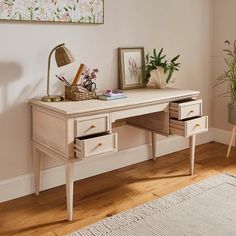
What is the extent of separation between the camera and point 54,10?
8.60ft

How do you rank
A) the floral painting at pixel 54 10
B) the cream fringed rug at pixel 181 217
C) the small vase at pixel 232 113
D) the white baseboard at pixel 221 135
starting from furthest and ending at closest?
1. the white baseboard at pixel 221 135
2. the small vase at pixel 232 113
3. the floral painting at pixel 54 10
4. the cream fringed rug at pixel 181 217

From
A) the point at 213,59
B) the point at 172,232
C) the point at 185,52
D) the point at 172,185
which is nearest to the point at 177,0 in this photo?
the point at 185,52

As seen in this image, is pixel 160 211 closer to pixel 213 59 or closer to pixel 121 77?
pixel 121 77

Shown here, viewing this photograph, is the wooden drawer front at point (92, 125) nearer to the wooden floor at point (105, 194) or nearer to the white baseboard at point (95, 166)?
the wooden floor at point (105, 194)

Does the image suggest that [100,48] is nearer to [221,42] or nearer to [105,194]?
[105,194]

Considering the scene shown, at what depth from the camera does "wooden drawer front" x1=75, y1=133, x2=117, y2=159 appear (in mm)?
2213

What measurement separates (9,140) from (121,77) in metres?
1.08

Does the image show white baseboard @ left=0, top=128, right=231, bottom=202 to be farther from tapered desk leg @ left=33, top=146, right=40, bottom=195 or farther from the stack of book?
the stack of book

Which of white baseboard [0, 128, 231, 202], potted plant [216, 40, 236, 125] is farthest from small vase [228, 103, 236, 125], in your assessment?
white baseboard [0, 128, 231, 202]

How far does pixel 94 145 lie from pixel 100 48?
1.02 meters

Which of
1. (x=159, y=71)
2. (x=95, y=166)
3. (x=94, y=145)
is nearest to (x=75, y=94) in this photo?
(x=94, y=145)

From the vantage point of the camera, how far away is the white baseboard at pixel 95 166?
A: 2.64 m

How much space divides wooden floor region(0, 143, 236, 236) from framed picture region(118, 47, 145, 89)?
755 millimetres

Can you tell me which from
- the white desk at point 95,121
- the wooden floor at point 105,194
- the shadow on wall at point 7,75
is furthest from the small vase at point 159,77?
the shadow on wall at point 7,75
